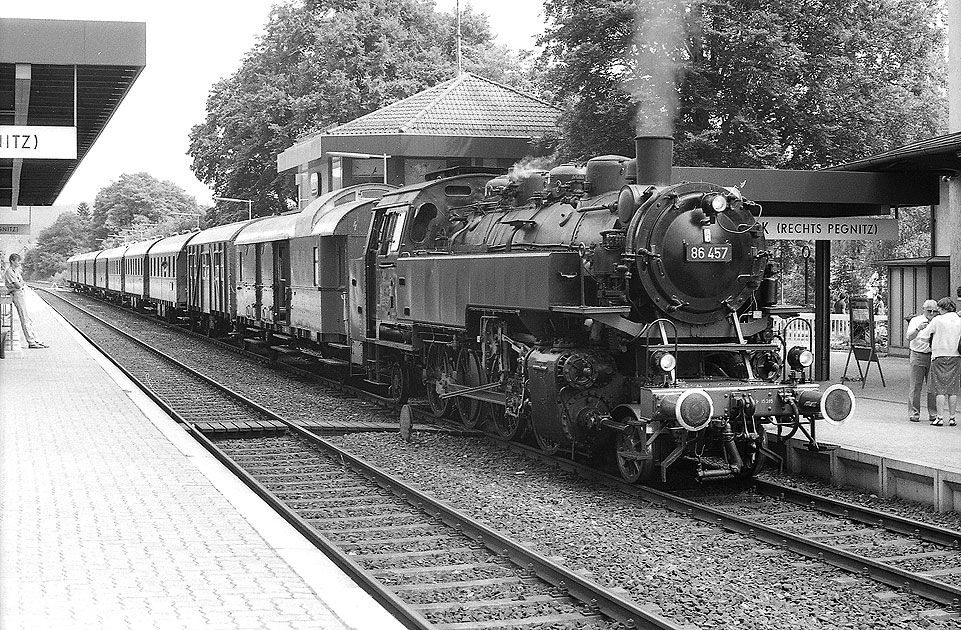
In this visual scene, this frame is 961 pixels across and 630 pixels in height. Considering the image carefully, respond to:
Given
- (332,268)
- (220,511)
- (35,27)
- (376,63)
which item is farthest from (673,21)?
(376,63)

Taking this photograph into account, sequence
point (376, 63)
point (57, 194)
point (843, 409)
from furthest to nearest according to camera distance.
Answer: point (376, 63) → point (57, 194) → point (843, 409)

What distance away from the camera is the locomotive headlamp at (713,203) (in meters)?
8.97

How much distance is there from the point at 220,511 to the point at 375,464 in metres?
3.02

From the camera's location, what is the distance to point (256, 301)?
2166 cm

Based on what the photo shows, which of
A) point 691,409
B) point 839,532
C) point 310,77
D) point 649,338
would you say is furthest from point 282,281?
point 310,77

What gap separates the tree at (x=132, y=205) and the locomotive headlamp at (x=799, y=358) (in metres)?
114

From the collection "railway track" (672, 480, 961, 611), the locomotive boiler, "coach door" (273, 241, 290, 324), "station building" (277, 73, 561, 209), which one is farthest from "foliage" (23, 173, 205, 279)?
"railway track" (672, 480, 961, 611)

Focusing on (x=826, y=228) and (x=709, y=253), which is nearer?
(x=709, y=253)

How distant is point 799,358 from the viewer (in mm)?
9281

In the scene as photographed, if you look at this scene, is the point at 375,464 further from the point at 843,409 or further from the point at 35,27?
the point at 35,27

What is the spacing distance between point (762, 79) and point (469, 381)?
14808 mm

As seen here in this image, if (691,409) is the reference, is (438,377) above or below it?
below

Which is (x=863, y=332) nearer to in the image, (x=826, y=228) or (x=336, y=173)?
(x=826, y=228)

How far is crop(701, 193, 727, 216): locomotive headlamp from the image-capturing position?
8.97 m
